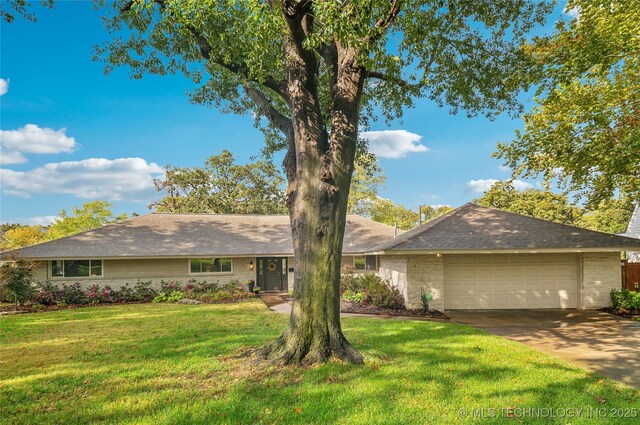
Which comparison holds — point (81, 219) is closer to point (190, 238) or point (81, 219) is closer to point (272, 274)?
point (190, 238)

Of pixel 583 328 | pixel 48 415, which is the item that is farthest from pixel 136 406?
pixel 583 328

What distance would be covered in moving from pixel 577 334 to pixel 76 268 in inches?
794

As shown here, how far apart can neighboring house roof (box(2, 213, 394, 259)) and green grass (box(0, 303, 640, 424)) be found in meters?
8.90

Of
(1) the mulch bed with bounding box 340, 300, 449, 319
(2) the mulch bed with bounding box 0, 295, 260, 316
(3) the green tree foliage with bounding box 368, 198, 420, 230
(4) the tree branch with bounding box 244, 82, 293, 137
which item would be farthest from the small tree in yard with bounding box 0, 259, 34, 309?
(3) the green tree foliage with bounding box 368, 198, 420, 230

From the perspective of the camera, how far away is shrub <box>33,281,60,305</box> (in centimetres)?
1582

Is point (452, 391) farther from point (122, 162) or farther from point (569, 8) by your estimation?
point (122, 162)

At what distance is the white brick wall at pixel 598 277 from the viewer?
1258 cm

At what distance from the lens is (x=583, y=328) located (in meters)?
9.46

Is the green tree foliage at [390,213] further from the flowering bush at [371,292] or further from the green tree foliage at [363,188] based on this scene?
the flowering bush at [371,292]

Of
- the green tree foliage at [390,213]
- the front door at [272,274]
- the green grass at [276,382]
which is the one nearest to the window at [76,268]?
the front door at [272,274]

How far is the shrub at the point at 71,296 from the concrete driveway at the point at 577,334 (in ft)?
52.4

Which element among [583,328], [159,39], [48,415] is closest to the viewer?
[48,415]

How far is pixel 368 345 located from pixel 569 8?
12.1 meters

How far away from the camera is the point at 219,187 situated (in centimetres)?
3372
